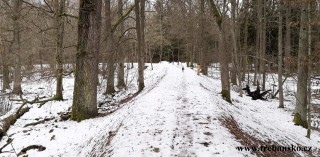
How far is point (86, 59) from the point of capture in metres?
11.2

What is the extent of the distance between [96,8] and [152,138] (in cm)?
613

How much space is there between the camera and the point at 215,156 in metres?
6.21

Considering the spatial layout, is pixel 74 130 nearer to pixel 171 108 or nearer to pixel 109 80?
pixel 171 108

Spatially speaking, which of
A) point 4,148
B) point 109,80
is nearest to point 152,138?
point 4,148

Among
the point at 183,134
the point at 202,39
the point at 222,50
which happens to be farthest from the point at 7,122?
the point at 202,39

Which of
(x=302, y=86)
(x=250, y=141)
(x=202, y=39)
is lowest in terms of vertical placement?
(x=250, y=141)

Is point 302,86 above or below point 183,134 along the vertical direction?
above

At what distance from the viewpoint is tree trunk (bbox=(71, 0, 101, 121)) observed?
11062 mm

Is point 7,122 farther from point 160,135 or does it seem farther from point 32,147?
point 160,135


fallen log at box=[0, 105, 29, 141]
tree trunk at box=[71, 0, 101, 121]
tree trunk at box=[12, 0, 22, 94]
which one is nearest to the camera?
fallen log at box=[0, 105, 29, 141]

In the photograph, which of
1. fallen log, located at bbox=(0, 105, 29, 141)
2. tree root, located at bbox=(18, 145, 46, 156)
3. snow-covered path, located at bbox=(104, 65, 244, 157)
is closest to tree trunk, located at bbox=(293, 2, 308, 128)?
snow-covered path, located at bbox=(104, 65, 244, 157)

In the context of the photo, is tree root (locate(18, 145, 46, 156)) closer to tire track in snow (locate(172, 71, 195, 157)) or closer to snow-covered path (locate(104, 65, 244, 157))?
snow-covered path (locate(104, 65, 244, 157))

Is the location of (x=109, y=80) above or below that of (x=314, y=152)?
above

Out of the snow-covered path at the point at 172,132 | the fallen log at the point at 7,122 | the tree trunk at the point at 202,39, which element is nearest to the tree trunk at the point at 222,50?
the snow-covered path at the point at 172,132
